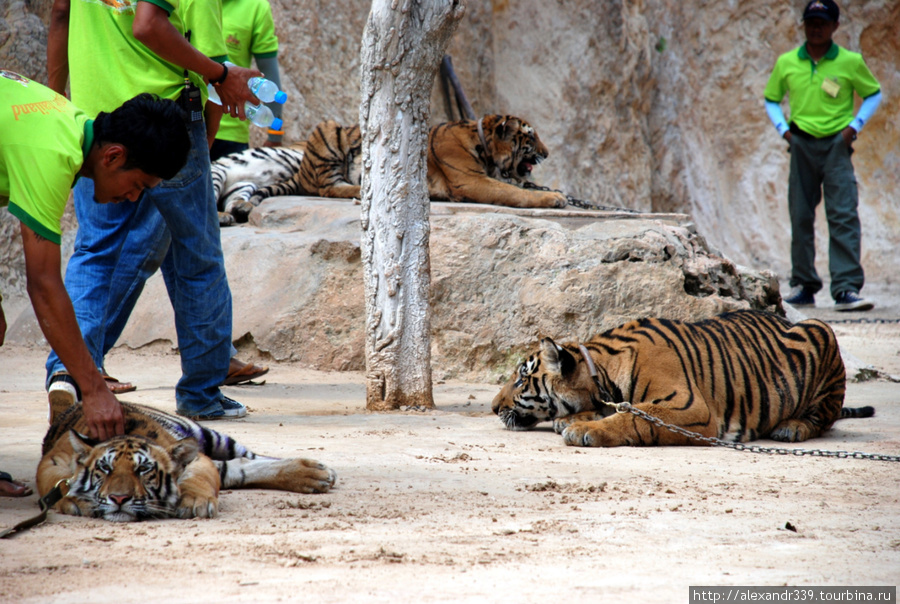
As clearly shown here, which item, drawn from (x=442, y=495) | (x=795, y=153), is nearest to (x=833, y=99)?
(x=795, y=153)

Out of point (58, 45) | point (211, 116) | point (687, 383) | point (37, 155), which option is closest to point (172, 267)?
point (211, 116)

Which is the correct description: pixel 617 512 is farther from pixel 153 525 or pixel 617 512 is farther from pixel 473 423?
pixel 473 423

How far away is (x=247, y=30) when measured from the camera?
24.8 feet

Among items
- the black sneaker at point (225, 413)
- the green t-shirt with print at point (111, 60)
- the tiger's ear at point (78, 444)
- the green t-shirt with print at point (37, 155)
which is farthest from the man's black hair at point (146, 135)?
the black sneaker at point (225, 413)

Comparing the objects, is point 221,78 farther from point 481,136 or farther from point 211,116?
point 481,136

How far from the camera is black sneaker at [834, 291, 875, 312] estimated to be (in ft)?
32.2

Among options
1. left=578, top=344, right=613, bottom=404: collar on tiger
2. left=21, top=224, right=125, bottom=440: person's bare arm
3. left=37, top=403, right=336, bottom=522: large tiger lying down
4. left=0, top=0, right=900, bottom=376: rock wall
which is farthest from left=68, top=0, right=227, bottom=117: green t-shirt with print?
left=0, top=0, right=900, bottom=376: rock wall

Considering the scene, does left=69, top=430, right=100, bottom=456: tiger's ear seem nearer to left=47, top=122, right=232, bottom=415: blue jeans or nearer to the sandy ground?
the sandy ground

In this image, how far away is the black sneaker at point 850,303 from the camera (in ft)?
32.2

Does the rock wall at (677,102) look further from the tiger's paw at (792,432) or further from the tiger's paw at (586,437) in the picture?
the tiger's paw at (586,437)

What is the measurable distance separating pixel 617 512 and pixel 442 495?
0.61 meters

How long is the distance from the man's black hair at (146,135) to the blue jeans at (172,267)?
3.81ft

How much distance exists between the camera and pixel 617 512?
2916 mm

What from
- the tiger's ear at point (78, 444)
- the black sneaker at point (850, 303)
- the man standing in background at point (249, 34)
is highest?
the man standing in background at point (249, 34)
